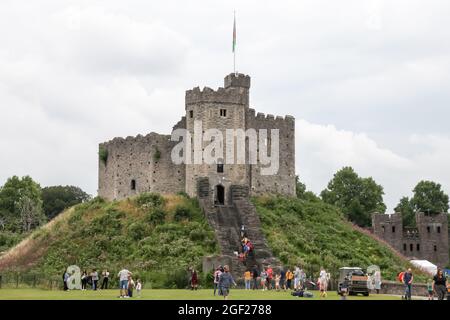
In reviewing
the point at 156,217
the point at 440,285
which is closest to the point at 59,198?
the point at 156,217

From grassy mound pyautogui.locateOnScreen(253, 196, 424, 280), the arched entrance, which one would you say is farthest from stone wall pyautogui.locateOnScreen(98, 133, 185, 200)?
grassy mound pyautogui.locateOnScreen(253, 196, 424, 280)

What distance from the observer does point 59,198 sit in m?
124

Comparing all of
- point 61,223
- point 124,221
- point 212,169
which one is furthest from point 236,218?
Answer: point 61,223

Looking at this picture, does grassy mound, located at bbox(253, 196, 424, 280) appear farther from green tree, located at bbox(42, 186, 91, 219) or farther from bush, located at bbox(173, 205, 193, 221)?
green tree, located at bbox(42, 186, 91, 219)

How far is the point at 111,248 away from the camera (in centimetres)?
5369

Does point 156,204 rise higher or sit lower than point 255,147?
lower

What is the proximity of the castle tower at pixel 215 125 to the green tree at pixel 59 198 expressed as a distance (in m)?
64.2

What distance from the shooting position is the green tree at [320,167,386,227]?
365 feet

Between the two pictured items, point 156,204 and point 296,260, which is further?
point 156,204

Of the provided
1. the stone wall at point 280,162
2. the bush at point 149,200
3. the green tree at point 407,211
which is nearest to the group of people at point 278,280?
the bush at point 149,200

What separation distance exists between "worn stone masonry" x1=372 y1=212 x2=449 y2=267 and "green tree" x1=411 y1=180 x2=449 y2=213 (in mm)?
8581
